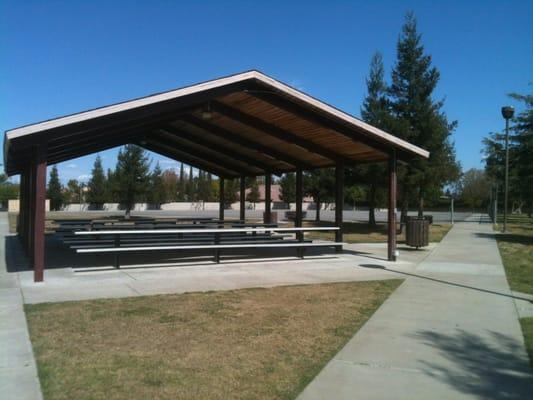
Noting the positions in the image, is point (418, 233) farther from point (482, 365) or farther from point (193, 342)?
point (193, 342)

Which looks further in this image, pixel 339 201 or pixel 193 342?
pixel 339 201

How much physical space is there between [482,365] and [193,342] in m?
3.09

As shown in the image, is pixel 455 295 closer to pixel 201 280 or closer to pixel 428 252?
pixel 201 280

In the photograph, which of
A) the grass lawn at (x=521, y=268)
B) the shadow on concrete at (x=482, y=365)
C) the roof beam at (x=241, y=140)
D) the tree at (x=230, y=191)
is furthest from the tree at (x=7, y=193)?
the shadow on concrete at (x=482, y=365)

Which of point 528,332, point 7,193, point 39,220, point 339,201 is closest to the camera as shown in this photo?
point 528,332

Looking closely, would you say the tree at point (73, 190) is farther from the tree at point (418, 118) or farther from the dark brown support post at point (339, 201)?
the dark brown support post at point (339, 201)

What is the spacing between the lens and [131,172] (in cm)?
3869

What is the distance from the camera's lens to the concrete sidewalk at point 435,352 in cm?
448

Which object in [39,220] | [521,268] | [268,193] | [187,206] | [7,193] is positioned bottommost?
[521,268]

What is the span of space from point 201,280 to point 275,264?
10.4 feet

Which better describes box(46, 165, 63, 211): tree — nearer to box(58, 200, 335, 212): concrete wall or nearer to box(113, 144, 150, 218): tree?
box(58, 200, 335, 212): concrete wall

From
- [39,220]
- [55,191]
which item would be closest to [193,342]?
[39,220]

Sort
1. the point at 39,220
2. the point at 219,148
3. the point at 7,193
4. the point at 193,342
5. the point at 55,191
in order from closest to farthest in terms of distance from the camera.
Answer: the point at 193,342
the point at 39,220
the point at 219,148
the point at 55,191
the point at 7,193

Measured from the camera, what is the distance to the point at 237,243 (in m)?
13.5
